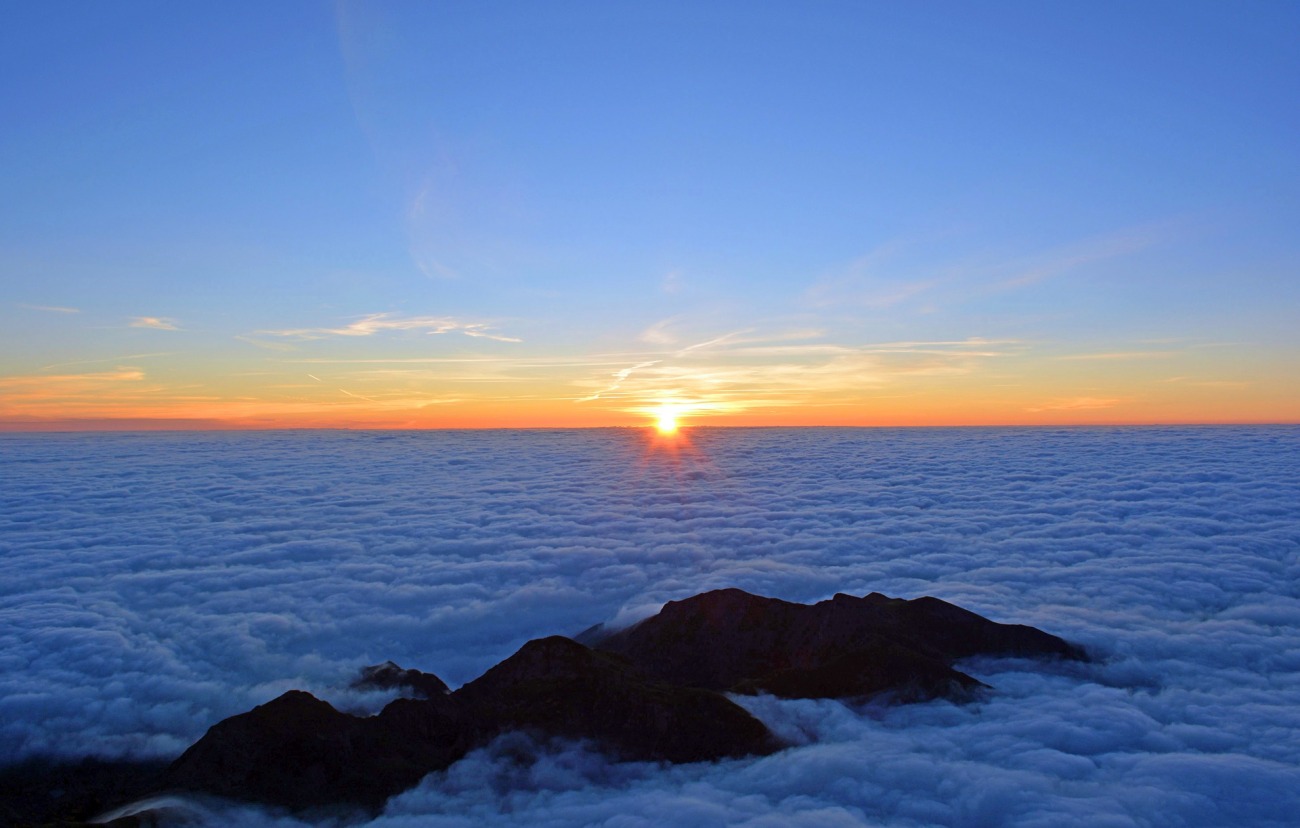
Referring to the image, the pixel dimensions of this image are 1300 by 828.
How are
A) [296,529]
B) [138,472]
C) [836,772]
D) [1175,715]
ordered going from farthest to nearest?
[138,472] → [296,529] → [1175,715] → [836,772]

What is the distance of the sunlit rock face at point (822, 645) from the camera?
27.7ft

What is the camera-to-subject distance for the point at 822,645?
966 centimetres

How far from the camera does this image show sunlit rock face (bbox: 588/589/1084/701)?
8.45m

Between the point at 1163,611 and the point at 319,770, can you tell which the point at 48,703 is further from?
the point at 1163,611

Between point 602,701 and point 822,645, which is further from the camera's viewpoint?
point 822,645

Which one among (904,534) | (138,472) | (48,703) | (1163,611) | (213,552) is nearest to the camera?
(48,703)

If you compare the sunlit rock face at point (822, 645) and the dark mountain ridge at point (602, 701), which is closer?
the dark mountain ridge at point (602, 701)

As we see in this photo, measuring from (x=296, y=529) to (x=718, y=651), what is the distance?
16.2 meters

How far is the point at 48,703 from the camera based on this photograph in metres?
8.99

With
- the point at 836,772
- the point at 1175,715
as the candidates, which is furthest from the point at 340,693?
the point at 1175,715

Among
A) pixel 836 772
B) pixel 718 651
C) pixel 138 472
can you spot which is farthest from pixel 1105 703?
pixel 138 472

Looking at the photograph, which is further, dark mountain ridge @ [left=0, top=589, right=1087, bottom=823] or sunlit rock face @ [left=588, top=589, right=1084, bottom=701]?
sunlit rock face @ [left=588, top=589, right=1084, bottom=701]

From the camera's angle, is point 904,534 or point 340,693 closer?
point 340,693

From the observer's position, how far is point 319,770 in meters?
6.68
